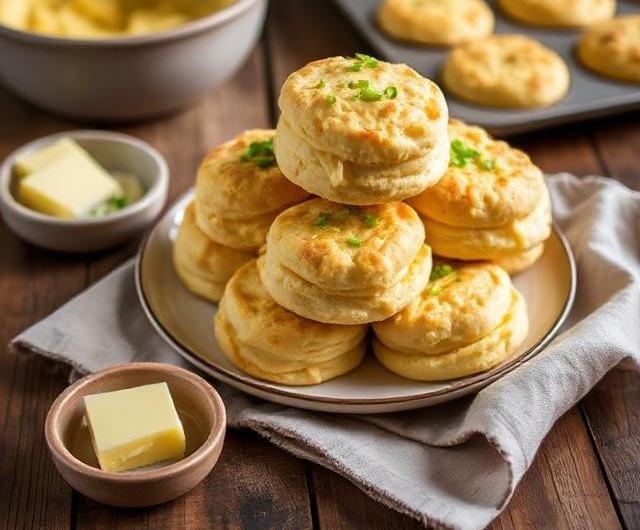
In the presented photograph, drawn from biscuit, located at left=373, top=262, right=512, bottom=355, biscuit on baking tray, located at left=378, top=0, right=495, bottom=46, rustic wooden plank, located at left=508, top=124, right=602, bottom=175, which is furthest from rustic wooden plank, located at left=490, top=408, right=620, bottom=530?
biscuit on baking tray, located at left=378, top=0, right=495, bottom=46

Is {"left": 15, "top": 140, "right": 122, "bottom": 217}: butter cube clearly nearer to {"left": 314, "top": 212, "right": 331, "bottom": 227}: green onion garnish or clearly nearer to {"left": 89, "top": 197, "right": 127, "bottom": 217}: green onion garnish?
{"left": 89, "top": 197, "right": 127, "bottom": 217}: green onion garnish

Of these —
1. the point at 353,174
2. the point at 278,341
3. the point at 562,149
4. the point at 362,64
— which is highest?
the point at 362,64

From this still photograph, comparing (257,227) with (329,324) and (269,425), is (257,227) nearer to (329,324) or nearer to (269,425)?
(329,324)

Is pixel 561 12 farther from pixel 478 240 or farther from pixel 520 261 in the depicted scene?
pixel 478 240

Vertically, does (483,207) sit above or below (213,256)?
above

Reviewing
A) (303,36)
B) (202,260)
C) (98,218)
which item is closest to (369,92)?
(202,260)

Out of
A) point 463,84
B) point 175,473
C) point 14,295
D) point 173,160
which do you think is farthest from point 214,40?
point 175,473
